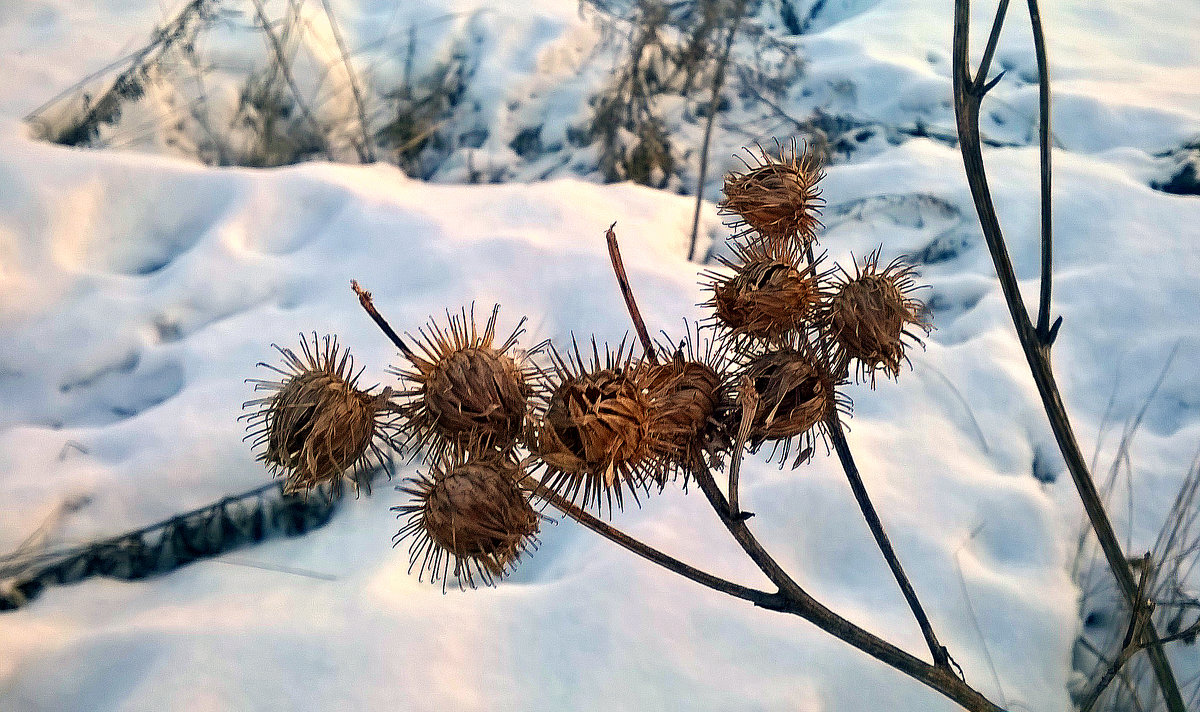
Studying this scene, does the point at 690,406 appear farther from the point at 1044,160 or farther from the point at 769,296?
the point at 1044,160

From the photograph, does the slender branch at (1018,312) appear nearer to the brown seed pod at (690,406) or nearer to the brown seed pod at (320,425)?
the brown seed pod at (690,406)

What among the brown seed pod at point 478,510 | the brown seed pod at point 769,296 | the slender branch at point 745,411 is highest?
the brown seed pod at point 769,296

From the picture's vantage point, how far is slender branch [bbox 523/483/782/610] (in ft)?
2.00

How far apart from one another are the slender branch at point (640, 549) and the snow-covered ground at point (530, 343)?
1.44ft

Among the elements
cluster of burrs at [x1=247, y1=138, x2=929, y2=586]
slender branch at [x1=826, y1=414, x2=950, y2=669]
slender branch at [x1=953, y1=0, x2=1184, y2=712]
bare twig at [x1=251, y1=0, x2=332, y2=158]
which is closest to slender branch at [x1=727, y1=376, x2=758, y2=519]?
cluster of burrs at [x1=247, y1=138, x2=929, y2=586]

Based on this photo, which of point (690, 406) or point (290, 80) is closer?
point (690, 406)

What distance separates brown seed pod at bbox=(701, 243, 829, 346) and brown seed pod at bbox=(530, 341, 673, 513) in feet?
0.42

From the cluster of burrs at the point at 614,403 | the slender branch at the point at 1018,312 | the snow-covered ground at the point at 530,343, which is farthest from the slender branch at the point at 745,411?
the snow-covered ground at the point at 530,343

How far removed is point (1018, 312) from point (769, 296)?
0.24 meters

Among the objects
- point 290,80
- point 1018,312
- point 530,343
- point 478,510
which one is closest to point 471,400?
point 478,510

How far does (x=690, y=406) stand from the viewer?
2.07 ft

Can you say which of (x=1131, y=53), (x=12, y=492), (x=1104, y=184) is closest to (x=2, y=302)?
(x=12, y=492)

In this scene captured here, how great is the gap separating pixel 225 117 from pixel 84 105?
41 cm

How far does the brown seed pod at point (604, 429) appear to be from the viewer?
1.93 ft
